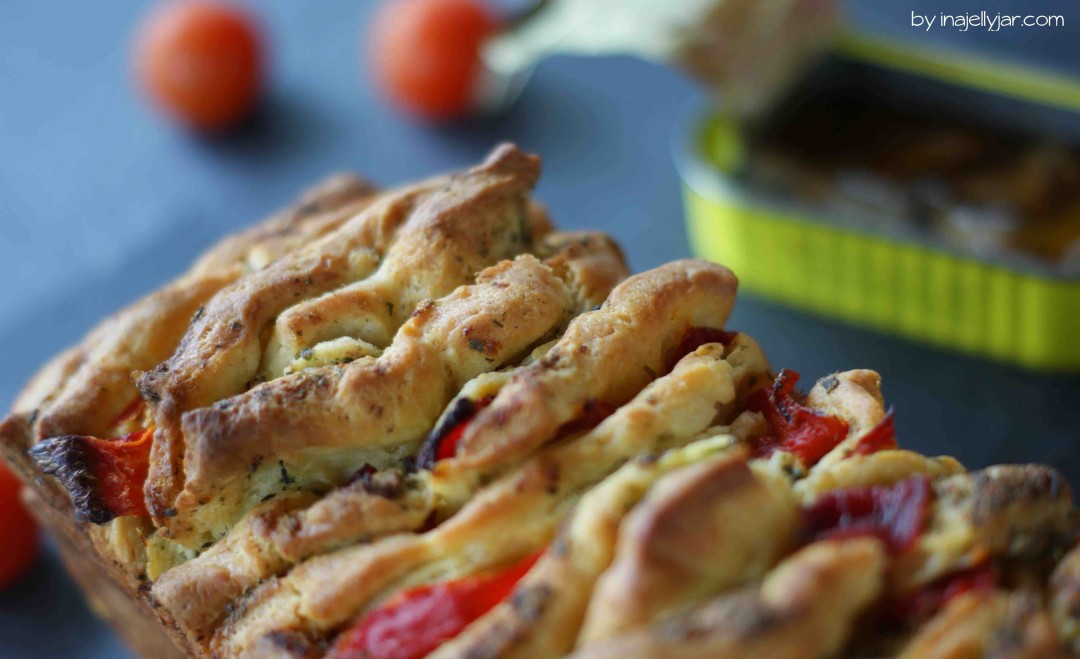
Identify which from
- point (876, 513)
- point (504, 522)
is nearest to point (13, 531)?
point (504, 522)

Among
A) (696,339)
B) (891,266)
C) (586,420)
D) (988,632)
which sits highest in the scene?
(586,420)

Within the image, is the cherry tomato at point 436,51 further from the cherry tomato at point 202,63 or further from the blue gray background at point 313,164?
the cherry tomato at point 202,63

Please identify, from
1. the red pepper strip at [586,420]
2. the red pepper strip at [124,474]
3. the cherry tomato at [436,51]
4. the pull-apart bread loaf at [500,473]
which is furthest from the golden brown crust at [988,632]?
the cherry tomato at [436,51]

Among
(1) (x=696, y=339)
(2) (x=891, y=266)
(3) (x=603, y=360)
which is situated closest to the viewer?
(3) (x=603, y=360)

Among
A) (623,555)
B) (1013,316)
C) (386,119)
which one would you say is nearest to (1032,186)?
(1013,316)

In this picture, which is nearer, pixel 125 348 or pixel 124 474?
pixel 124 474

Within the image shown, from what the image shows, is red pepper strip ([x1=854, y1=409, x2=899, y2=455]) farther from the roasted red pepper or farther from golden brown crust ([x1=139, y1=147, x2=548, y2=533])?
the roasted red pepper

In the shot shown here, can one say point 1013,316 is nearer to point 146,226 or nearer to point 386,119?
point 386,119

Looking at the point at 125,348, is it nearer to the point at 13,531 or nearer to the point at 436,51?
the point at 13,531
